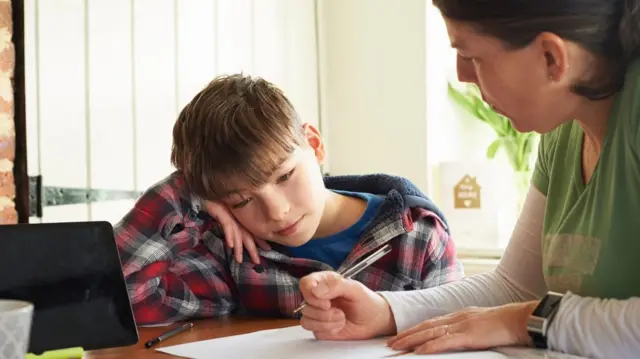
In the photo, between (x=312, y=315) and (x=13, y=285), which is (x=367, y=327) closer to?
(x=312, y=315)

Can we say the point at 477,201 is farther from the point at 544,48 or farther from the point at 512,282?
the point at 544,48

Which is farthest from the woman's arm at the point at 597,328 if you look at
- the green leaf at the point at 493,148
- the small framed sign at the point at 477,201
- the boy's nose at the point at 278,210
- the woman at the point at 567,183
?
the green leaf at the point at 493,148

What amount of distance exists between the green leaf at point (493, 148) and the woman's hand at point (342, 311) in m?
1.62

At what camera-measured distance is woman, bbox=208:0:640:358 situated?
0.84 metres

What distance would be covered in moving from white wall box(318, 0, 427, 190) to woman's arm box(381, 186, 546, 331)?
1383mm

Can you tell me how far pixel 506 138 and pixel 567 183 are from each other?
154cm

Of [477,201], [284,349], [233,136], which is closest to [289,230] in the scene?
[233,136]

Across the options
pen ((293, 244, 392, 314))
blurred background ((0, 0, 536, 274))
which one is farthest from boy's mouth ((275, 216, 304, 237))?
blurred background ((0, 0, 536, 274))

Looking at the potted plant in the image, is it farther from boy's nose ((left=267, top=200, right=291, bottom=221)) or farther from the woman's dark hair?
the woman's dark hair

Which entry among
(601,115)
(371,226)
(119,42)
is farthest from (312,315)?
(119,42)

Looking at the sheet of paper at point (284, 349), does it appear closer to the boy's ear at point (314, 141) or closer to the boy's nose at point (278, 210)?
the boy's nose at point (278, 210)

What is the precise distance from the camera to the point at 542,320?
2.76 feet

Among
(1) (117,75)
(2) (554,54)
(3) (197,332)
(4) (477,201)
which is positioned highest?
(1) (117,75)

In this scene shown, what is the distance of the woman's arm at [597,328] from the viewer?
0.79 metres
